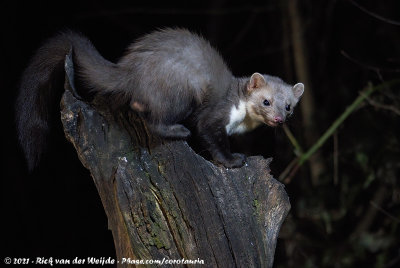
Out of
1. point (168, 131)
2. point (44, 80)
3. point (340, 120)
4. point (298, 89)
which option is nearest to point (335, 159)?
point (340, 120)

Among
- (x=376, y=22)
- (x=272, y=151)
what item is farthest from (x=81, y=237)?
(x=376, y=22)

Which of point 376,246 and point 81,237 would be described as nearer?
point 376,246

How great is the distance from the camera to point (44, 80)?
3004 mm

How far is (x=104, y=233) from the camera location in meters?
5.28

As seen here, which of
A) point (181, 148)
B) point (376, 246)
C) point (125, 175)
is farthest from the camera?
point (376, 246)

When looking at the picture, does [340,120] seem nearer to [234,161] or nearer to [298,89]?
[298,89]

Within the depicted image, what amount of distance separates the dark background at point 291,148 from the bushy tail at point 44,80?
1400mm

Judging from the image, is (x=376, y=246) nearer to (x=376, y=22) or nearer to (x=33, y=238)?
(x=376, y=22)

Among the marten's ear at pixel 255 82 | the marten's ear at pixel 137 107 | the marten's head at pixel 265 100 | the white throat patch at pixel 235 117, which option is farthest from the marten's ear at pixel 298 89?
the marten's ear at pixel 137 107

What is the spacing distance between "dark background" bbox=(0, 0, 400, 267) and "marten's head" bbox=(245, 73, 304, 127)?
2.34 feet

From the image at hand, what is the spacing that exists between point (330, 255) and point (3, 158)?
319cm

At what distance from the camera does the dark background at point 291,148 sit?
4762 mm

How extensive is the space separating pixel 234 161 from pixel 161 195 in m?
0.60

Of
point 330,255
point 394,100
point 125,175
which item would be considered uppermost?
point 125,175
